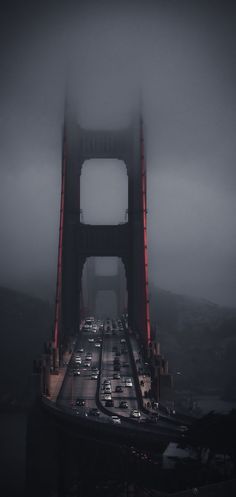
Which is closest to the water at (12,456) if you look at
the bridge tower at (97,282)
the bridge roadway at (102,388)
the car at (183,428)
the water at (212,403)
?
the bridge roadway at (102,388)

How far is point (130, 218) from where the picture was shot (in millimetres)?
61312

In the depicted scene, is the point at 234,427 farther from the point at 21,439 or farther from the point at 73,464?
the point at 21,439

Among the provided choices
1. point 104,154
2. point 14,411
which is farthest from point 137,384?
point 14,411

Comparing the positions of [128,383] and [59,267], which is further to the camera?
[59,267]

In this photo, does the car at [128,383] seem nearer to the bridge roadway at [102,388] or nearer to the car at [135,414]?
the bridge roadway at [102,388]

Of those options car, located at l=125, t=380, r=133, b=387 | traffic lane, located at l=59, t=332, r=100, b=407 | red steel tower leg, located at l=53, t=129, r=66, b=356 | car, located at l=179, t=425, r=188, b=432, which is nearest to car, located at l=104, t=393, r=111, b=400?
traffic lane, located at l=59, t=332, r=100, b=407

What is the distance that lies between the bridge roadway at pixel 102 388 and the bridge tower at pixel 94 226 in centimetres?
274

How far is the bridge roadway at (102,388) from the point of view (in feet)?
104

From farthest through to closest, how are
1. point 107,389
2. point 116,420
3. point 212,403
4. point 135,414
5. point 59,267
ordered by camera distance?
point 212,403 < point 59,267 < point 107,389 < point 135,414 < point 116,420

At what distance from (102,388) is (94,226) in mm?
20554

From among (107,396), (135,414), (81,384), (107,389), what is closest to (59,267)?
(81,384)

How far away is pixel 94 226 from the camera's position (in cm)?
6034

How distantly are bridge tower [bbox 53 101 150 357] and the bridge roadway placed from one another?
2.74m

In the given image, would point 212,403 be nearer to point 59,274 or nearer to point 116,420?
point 59,274
